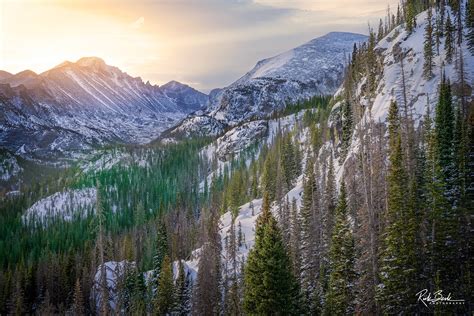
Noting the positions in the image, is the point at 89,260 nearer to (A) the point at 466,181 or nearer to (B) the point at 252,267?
(B) the point at 252,267

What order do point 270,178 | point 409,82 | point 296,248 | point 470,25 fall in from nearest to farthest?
1. point 296,248
2. point 409,82
3. point 470,25
4. point 270,178

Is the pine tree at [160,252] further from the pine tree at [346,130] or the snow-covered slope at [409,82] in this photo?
the pine tree at [346,130]

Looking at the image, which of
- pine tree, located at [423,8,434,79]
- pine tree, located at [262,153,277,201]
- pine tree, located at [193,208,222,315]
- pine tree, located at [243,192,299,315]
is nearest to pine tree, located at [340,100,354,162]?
pine tree, located at [423,8,434,79]

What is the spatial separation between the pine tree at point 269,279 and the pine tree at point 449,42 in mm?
73807

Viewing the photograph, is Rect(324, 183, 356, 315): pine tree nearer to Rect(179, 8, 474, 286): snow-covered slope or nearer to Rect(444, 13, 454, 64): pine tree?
Rect(179, 8, 474, 286): snow-covered slope

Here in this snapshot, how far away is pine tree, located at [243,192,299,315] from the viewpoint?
28234mm

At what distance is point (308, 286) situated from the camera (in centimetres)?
5284

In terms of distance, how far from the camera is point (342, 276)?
135 ft

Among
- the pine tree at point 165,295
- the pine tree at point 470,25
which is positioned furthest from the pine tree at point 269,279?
the pine tree at point 470,25
